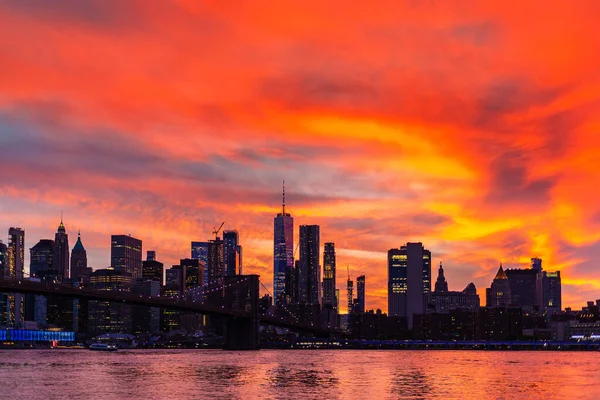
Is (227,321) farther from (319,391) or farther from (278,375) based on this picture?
(319,391)

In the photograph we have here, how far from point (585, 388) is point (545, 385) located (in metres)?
3.95


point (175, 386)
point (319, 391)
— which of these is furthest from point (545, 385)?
point (175, 386)

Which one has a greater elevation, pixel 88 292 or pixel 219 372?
pixel 88 292

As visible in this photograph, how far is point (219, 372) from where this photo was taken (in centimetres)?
9469

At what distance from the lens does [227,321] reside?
187 m

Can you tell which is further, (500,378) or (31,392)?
(500,378)

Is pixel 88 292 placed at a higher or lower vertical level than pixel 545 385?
higher

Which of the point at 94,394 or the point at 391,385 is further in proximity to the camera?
the point at 391,385

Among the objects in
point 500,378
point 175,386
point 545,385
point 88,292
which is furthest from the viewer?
point 88,292

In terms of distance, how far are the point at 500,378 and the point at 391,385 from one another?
55.2 feet

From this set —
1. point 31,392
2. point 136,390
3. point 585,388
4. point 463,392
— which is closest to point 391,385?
point 463,392

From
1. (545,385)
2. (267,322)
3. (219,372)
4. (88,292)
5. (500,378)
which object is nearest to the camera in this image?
(545,385)

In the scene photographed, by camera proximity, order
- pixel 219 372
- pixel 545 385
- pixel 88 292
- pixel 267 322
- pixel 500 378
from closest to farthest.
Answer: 1. pixel 545 385
2. pixel 500 378
3. pixel 219 372
4. pixel 88 292
5. pixel 267 322

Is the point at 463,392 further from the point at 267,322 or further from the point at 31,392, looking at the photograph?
the point at 267,322
